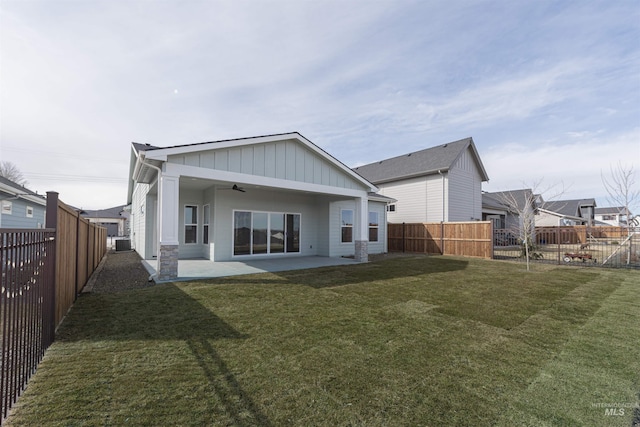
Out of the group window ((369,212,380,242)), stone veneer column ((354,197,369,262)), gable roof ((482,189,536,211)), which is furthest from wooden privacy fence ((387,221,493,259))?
gable roof ((482,189,536,211))

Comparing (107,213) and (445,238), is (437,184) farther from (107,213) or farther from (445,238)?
(107,213)

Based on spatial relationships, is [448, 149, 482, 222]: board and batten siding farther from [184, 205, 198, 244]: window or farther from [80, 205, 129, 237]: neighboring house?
[80, 205, 129, 237]: neighboring house

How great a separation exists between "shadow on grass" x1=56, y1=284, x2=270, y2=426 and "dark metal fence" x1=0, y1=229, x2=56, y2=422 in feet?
2.39

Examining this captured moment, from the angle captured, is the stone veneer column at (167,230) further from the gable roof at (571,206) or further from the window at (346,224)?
the gable roof at (571,206)

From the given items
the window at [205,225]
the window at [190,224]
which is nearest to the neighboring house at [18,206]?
the window at [190,224]

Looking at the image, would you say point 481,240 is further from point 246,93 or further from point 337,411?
point 337,411

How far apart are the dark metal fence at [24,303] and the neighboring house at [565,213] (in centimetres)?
3687

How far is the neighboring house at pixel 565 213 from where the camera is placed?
30781 millimetres

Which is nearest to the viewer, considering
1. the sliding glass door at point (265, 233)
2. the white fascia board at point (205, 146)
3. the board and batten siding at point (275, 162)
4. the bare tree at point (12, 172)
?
the white fascia board at point (205, 146)

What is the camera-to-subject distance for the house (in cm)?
771

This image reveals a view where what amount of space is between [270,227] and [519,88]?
38.4 feet

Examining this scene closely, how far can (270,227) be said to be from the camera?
1288 cm

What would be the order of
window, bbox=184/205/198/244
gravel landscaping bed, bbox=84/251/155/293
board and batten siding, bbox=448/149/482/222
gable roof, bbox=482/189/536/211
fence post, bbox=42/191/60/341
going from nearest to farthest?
fence post, bbox=42/191/60/341, gravel landscaping bed, bbox=84/251/155/293, window, bbox=184/205/198/244, board and batten siding, bbox=448/149/482/222, gable roof, bbox=482/189/536/211

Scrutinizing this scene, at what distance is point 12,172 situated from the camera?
33.8 meters
